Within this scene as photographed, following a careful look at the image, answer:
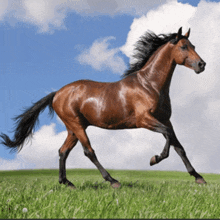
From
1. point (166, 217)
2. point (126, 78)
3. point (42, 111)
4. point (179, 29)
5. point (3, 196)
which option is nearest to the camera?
point (166, 217)

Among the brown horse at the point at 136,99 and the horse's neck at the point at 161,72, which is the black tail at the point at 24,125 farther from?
the horse's neck at the point at 161,72

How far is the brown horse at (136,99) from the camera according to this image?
5504 mm

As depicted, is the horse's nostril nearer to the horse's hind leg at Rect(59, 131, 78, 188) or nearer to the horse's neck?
the horse's neck

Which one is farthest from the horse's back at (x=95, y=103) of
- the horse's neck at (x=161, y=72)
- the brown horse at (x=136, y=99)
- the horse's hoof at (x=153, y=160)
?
the horse's hoof at (x=153, y=160)

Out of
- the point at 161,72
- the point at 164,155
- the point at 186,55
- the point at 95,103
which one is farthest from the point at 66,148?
the point at 186,55

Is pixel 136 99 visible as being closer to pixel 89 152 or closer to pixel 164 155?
pixel 164 155

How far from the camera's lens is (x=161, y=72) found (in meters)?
5.68

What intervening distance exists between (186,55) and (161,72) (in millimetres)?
545

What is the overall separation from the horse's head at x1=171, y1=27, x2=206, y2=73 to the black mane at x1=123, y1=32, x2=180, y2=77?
1.05 feet

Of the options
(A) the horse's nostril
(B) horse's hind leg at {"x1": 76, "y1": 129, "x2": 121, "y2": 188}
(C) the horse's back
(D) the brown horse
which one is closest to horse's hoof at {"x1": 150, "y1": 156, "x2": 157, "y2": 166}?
(D) the brown horse

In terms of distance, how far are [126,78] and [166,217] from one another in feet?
10.0

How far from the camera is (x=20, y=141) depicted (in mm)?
6934

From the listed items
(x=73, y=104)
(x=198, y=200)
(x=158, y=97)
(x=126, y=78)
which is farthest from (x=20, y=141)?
(x=198, y=200)

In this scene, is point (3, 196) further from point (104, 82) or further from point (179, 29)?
point (179, 29)
